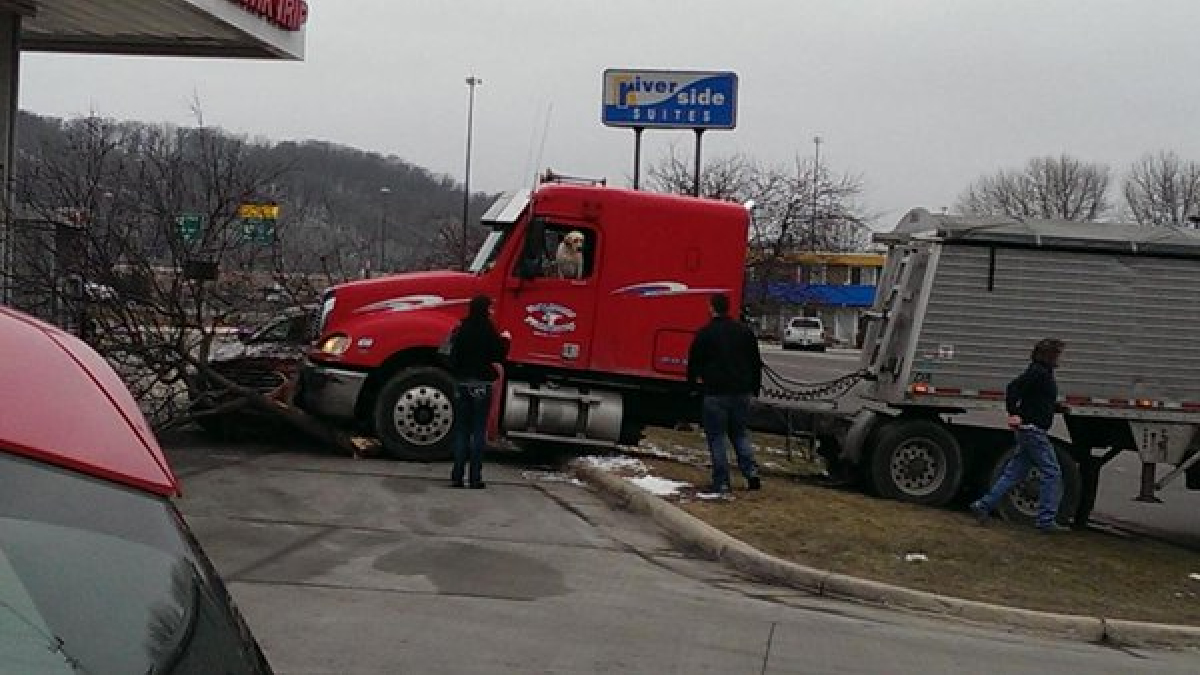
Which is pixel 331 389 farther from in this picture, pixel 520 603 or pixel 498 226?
pixel 520 603

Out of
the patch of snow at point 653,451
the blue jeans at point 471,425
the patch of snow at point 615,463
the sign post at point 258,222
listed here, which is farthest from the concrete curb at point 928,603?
the sign post at point 258,222

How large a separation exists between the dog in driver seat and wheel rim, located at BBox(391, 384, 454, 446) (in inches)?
72.4

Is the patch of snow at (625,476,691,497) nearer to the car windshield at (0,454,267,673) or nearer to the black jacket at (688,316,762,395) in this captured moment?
the black jacket at (688,316,762,395)

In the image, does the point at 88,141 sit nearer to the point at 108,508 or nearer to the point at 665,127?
the point at 665,127

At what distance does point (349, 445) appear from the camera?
548 inches

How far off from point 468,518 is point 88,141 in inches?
284

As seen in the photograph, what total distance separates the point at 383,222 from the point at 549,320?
23.2 metres

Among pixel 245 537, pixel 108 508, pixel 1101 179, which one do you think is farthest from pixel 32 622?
pixel 1101 179

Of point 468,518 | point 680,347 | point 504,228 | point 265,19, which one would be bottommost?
point 468,518

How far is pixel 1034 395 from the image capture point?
11.7 meters

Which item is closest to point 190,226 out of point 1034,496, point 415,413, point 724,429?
point 415,413

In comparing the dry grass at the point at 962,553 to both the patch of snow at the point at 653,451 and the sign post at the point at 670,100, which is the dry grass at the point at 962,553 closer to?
the patch of snow at the point at 653,451

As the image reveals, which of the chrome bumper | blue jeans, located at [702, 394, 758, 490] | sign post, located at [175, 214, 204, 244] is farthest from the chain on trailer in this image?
sign post, located at [175, 214, 204, 244]

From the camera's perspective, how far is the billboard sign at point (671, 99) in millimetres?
20844
